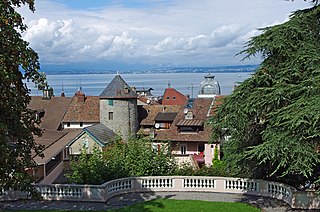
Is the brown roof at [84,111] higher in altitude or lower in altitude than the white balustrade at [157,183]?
higher

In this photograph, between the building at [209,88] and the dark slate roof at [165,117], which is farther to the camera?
the building at [209,88]

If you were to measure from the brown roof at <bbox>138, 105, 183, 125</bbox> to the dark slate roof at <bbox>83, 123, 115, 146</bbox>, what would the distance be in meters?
4.01

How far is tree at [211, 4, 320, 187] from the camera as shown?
439 inches

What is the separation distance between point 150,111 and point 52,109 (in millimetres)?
11063

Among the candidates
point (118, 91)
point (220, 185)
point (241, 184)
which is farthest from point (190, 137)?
point (241, 184)

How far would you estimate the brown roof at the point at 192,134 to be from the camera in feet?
114

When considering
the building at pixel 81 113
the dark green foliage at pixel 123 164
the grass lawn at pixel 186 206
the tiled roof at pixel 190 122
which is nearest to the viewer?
the grass lawn at pixel 186 206

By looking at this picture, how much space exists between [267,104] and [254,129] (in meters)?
2.48

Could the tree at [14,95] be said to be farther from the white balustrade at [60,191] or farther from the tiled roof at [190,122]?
the tiled roof at [190,122]

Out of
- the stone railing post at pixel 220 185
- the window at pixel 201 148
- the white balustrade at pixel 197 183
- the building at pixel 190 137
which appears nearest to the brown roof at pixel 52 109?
the building at pixel 190 137

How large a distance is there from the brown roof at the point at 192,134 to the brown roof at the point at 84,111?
932 cm

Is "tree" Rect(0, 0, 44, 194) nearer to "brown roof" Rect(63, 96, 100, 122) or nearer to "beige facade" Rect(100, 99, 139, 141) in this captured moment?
"beige facade" Rect(100, 99, 139, 141)

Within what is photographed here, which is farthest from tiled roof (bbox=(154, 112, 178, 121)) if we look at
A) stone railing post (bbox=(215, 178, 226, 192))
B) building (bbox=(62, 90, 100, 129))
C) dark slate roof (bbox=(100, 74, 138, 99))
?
stone railing post (bbox=(215, 178, 226, 192))

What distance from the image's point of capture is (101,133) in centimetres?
3684
